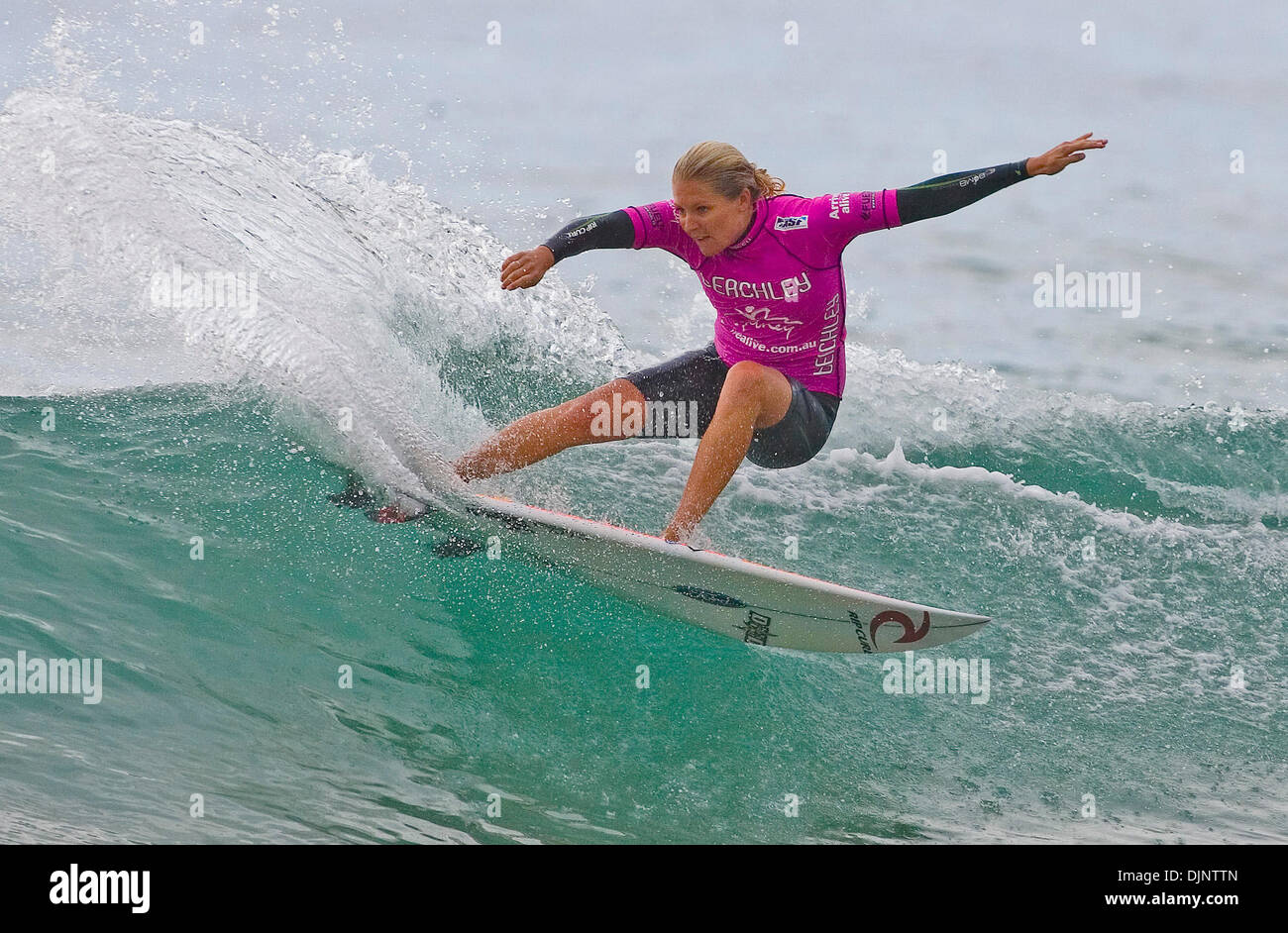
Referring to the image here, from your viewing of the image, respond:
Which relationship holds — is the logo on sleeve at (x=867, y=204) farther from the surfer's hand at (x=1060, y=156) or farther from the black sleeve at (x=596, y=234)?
the black sleeve at (x=596, y=234)

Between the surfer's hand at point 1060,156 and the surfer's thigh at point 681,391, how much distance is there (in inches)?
59.8

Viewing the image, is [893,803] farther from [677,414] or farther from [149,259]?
[149,259]

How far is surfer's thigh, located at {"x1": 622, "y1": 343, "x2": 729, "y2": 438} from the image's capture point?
5004 mm

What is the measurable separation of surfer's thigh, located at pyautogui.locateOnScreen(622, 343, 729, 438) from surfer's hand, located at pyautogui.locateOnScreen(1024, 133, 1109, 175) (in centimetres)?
152

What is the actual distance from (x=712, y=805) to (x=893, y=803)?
2.47 ft
